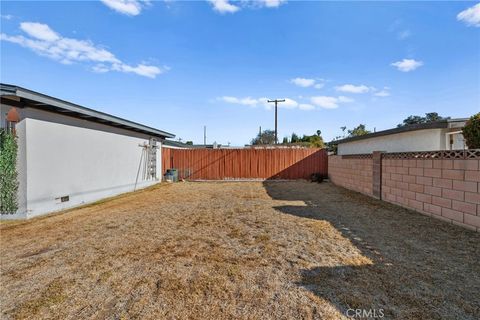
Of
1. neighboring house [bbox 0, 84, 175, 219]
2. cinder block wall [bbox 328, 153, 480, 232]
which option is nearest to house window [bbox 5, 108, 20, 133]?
neighboring house [bbox 0, 84, 175, 219]

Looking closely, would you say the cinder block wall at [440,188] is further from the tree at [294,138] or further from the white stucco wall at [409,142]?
the tree at [294,138]

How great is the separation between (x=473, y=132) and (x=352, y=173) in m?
4.81

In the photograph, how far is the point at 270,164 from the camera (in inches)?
535

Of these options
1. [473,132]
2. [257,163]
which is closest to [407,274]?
[473,132]

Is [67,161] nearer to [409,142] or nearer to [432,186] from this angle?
[432,186]

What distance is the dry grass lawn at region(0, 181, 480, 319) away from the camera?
2.13 m

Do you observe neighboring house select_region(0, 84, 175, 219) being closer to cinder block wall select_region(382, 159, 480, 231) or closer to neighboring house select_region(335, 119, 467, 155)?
cinder block wall select_region(382, 159, 480, 231)

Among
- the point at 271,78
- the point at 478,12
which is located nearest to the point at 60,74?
the point at 271,78

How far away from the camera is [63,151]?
21.7ft

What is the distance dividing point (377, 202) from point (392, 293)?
5563 mm

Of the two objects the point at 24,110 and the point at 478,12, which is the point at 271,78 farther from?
the point at 24,110

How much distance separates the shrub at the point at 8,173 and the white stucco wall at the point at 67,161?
12 cm

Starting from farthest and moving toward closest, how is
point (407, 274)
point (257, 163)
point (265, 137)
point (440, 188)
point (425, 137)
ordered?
point (265, 137), point (257, 163), point (425, 137), point (440, 188), point (407, 274)

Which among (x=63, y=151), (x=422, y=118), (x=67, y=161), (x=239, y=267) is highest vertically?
(x=422, y=118)
